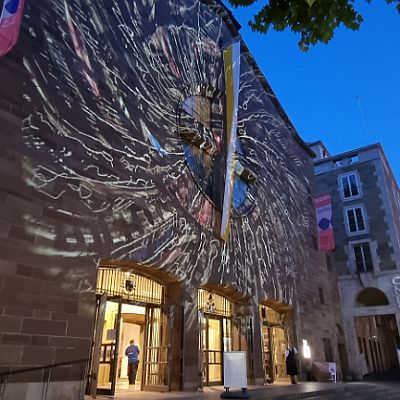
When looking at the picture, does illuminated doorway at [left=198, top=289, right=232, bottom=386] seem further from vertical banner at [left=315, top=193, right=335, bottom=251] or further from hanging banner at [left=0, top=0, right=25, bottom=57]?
hanging banner at [left=0, top=0, right=25, bottom=57]

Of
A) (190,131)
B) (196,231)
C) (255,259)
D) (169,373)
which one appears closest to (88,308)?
(169,373)

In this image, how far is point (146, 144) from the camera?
1060 centimetres

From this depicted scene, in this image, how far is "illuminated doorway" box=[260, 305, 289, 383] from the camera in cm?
1405

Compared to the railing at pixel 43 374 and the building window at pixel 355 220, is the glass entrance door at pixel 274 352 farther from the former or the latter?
the building window at pixel 355 220

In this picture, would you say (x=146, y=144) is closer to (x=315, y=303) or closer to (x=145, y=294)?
(x=145, y=294)

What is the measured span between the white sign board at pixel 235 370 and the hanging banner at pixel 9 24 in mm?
8045

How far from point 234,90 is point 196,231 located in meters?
6.44

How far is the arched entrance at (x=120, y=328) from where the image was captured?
854cm

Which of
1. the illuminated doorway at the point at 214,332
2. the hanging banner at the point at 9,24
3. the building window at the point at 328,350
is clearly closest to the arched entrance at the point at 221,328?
the illuminated doorway at the point at 214,332

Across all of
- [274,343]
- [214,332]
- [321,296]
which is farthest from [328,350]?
[214,332]

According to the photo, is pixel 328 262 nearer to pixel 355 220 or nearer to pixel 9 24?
pixel 355 220

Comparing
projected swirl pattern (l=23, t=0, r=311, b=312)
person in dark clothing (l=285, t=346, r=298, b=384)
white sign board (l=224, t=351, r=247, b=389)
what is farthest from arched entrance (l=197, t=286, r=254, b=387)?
white sign board (l=224, t=351, r=247, b=389)

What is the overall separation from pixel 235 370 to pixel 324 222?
1205 cm

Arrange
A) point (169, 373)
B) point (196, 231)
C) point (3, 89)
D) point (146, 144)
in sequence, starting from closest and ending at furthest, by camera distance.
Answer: point (3, 89) < point (169, 373) < point (146, 144) < point (196, 231)
